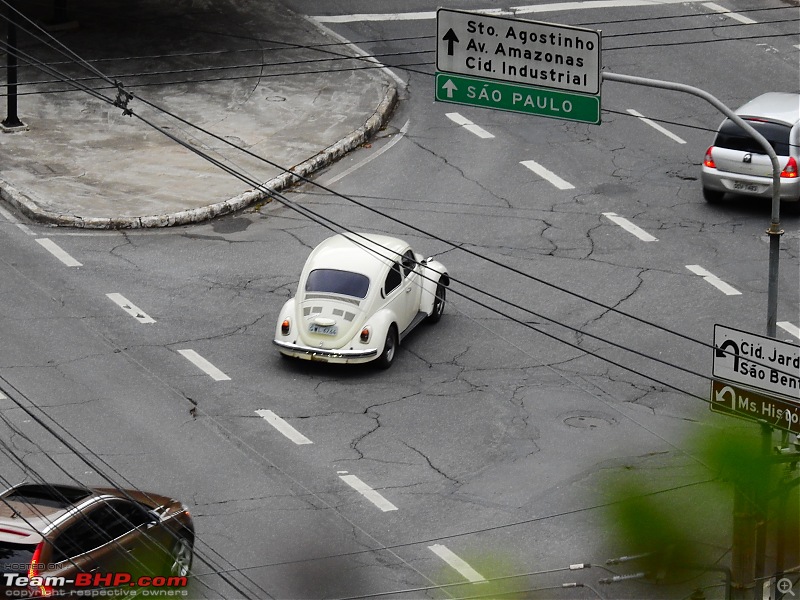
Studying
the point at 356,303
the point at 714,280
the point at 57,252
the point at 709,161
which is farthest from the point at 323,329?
the point at 709,161

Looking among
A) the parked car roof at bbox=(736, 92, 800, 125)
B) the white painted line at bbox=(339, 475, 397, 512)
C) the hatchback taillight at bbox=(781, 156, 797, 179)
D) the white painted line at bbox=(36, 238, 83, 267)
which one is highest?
the parked car roof at bbox=(736, 92, 800, 125)

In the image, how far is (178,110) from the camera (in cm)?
2795

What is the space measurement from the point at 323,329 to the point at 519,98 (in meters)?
6.33

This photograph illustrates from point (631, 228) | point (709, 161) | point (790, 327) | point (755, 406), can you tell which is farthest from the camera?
point (709, 161)

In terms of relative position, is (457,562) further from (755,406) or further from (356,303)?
(356,303)

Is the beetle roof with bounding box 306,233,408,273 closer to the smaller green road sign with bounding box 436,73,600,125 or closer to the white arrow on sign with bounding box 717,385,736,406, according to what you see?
the smaller green road sign with bounding box 436,73,600,125

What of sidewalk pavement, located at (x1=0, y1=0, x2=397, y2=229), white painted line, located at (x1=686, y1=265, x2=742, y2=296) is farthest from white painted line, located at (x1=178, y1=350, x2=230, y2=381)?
white painted line, located at (x1=686, y1=265, x2=742, y2=296)

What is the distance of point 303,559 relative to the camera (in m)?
15.6

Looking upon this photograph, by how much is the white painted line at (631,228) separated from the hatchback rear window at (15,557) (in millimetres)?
13042

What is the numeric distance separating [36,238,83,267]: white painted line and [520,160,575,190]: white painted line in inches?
320

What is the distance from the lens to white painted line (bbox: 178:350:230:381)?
19422 mm

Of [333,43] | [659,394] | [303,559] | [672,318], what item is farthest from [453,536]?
[333,43]

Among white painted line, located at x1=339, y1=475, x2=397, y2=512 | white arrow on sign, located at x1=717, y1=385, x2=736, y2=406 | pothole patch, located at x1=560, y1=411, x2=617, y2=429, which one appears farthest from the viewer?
pothole patch, located at x1=560, y1=411, x2=617, y2=429

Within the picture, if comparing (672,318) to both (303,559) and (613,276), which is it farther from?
(303,559)
